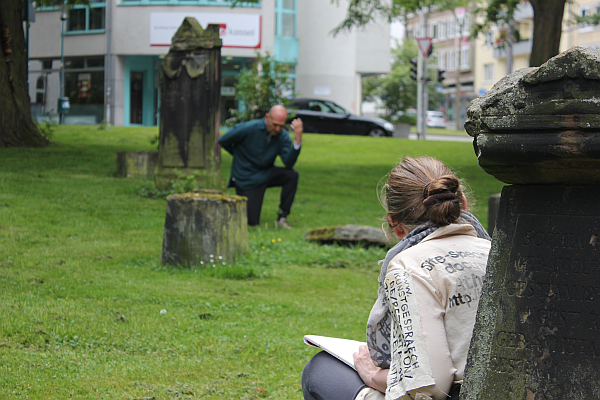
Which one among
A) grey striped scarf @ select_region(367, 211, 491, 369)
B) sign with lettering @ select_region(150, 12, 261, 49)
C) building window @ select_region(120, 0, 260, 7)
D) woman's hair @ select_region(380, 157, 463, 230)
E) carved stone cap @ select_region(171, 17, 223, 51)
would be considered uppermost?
building window @ select_region(120, 0, 260, 7)

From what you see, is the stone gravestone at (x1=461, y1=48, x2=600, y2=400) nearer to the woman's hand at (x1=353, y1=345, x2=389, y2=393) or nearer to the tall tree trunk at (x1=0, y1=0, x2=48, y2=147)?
the woman's hand at (x1=353, y1=345, x2=389, y2=393)

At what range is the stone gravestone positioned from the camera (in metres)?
1.84

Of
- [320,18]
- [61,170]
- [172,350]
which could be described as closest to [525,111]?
[172,350]

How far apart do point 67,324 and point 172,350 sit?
82cm

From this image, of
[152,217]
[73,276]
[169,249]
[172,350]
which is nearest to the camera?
[172,350]

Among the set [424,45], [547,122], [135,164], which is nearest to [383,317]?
[547,122]

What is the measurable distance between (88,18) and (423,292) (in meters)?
34.9

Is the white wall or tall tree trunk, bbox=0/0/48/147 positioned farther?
the white wall

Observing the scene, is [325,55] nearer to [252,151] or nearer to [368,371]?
[252,151]

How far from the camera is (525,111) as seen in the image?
1.85m

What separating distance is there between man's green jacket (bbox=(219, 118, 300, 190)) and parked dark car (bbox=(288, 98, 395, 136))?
766 inches

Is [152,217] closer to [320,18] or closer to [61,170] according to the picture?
[61,170]

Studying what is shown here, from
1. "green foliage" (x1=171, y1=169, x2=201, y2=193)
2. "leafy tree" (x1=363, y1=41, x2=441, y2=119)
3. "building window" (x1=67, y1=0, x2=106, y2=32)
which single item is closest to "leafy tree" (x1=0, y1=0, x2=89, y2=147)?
"green foliage" (x1=171, y1=169, x2=201, y2=193)

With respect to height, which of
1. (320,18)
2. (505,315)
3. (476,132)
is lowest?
(505,315)
